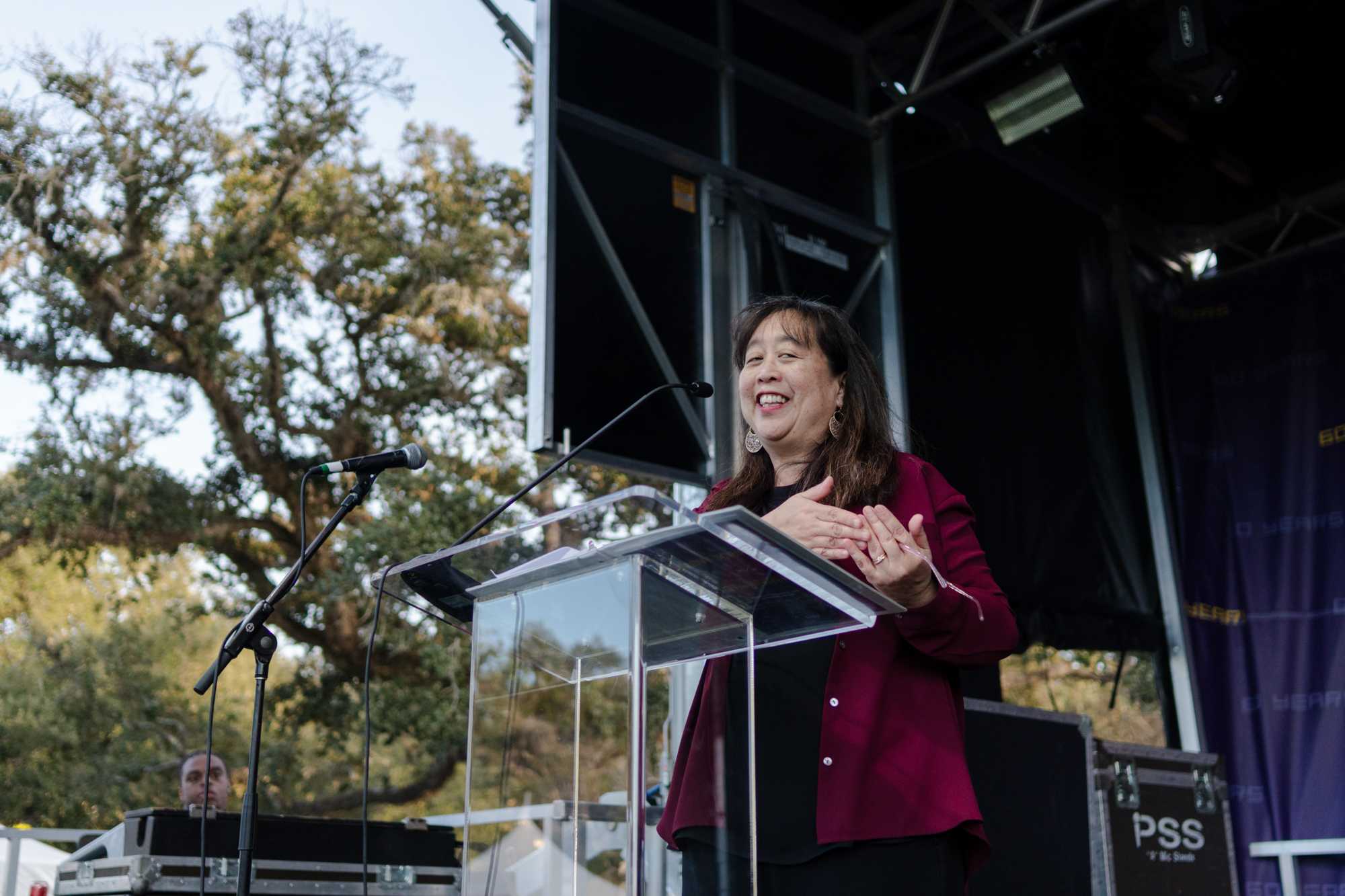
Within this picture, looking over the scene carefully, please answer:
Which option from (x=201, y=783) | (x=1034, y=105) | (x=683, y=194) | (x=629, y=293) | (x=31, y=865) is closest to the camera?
(x=629, y=293)

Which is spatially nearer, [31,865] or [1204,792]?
[1204,792]

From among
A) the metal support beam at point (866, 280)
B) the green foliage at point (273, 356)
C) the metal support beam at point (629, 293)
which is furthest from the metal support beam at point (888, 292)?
the green foliage at point (273, 356)

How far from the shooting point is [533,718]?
1.34m

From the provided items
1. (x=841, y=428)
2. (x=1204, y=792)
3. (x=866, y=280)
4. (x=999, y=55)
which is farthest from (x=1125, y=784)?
(x=841, y=428)

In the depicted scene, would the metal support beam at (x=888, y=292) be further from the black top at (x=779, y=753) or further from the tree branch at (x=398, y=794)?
the tree branch at (x=398, y=794)

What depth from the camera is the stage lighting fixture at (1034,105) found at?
4.86 meters

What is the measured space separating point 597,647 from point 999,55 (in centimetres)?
393

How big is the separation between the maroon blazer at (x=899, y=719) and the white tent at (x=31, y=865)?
2851 millimetres

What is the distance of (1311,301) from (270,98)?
8.77 m

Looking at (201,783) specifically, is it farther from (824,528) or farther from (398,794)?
(398,794)

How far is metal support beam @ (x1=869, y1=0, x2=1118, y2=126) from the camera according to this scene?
14.5 ft

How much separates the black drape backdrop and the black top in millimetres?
3495

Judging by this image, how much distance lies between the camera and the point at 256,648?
6.33 ft

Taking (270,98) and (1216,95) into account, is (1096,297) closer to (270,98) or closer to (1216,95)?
(1216,95)
